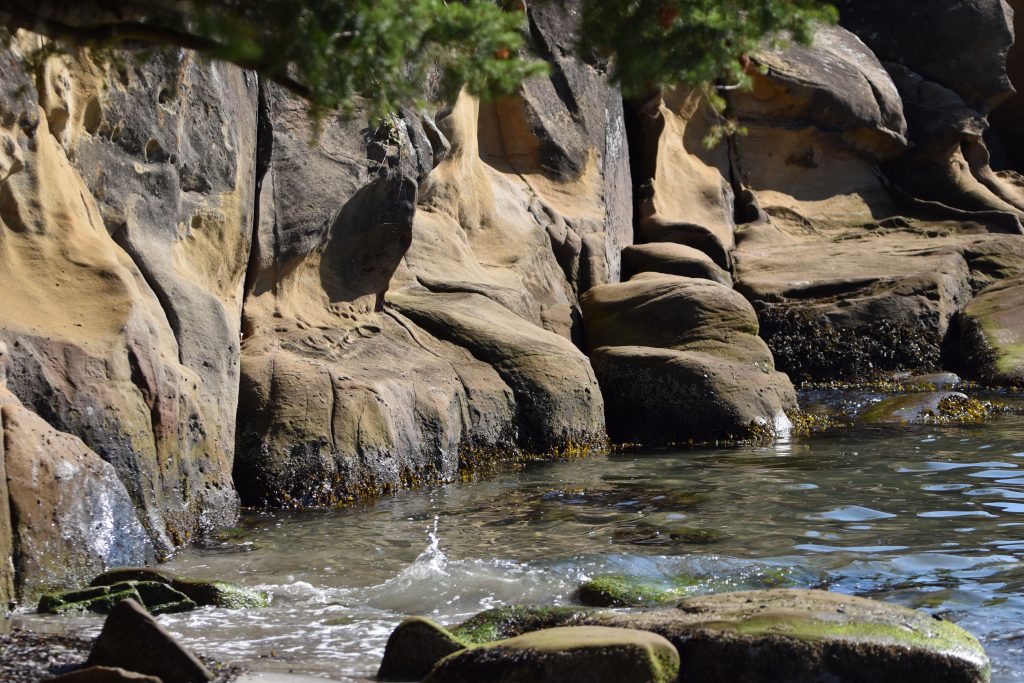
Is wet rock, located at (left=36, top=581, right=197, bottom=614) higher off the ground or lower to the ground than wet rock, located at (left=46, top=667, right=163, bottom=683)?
lower

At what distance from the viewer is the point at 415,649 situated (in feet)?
14.4

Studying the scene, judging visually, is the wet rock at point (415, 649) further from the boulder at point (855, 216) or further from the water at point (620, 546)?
the boulder at point (855, 216)

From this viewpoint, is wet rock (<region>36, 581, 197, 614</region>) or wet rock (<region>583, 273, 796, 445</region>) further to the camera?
wet rock (<region>583, 273, 796, 445</region>)

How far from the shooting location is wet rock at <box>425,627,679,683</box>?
3852 mm

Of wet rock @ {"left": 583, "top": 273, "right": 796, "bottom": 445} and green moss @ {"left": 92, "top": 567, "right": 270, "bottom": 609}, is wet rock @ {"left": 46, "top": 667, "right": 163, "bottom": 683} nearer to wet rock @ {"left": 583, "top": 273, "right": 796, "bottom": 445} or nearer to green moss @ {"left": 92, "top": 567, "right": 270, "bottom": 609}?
green moss @ {"left": 92, "top": 567, "right": 270, "bottom": 609}

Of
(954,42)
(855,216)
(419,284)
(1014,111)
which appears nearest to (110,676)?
(419,284)

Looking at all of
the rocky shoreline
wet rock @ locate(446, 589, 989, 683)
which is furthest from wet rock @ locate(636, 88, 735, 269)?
wet rock @ locate(446, 589, 989, 683)

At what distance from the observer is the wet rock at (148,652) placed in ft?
13.2

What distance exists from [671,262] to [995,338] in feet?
12.5

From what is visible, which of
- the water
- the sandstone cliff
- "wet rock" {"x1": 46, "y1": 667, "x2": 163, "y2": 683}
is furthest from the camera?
the sandstone cliff

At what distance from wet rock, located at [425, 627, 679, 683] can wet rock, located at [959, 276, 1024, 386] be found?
11282 mm

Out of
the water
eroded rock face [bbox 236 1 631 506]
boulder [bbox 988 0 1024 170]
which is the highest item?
boulder [bbox 988 0 1024 170]

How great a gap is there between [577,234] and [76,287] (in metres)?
8.04

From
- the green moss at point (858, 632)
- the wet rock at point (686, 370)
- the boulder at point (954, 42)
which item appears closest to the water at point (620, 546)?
the green moss at point (858, 632)
